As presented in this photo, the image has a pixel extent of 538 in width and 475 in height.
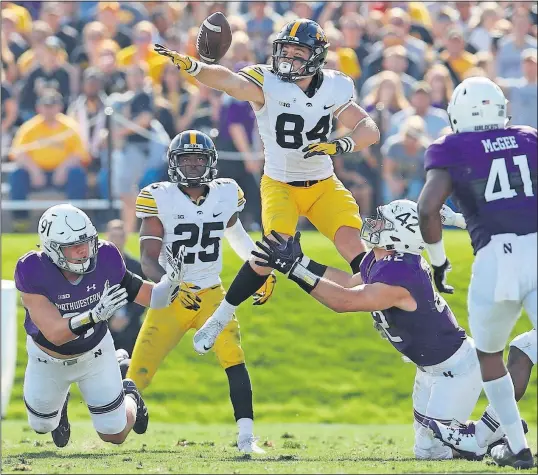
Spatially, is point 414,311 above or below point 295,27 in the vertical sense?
below

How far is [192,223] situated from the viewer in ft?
31.5

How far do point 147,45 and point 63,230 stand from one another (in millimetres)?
7537

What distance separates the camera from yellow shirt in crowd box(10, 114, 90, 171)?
48.5 ft

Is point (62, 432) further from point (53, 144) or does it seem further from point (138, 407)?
point (53, 144)

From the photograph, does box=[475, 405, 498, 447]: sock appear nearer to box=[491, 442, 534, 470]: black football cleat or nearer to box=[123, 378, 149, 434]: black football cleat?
box=[491, 442, 534, 470]: black football cleat

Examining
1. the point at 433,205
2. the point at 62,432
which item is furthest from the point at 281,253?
the point at 62,432

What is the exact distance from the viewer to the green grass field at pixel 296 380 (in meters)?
11.8

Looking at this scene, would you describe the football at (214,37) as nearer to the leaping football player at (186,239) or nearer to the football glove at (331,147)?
the leaping football player at (186,239)

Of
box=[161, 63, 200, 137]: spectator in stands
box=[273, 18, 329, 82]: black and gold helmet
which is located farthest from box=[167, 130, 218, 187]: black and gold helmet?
box=[161, 63, 200, 137]: spectator in stands

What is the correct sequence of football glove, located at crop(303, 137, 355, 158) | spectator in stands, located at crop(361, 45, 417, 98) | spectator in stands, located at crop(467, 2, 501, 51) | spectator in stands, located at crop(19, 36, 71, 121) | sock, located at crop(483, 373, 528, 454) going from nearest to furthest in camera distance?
1. sock, located at crop(483, 373, 528, 454)
2. football glove, located at crop(303, 137, 355, 158)
3. spectator in stands, located at crop(361, 45, 417, 98)
4. spectator in stands, located at crop(19, 36, 71, 121)
5. spectator in stands, located at crop(467, 2, 501, 51)

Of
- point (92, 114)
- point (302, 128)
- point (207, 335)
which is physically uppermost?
point (92, 114)

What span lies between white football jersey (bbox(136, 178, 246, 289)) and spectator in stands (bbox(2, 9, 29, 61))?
7686 mm

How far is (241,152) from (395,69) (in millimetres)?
1979

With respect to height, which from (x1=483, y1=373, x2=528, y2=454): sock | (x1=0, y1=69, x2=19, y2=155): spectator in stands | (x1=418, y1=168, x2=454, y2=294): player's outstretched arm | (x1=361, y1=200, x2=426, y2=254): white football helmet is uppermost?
(x1=0, y1=69, x2=19, y2=155): spectator in stands
